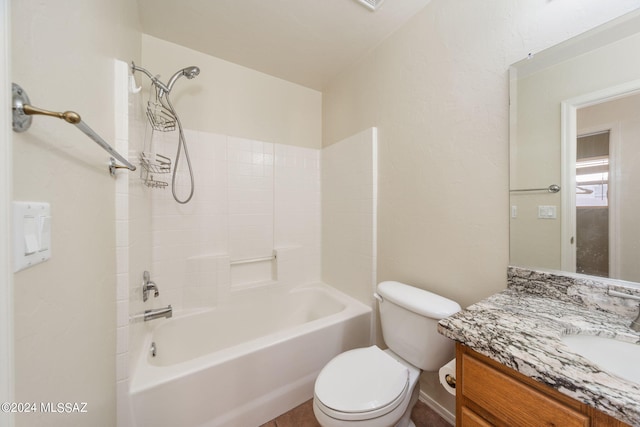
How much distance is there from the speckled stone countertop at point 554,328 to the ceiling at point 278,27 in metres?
1.61

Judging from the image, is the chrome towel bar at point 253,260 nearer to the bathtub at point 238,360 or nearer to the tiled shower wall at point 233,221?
the tiled shower wall at point 233,221

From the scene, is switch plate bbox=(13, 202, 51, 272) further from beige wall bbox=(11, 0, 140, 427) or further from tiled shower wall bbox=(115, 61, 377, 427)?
tiled shower wall bbox=(115, 61, 377, 427)

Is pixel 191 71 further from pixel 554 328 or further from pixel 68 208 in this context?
pixel 554 328

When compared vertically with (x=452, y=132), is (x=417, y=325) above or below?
below

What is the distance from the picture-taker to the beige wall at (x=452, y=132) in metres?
1.00

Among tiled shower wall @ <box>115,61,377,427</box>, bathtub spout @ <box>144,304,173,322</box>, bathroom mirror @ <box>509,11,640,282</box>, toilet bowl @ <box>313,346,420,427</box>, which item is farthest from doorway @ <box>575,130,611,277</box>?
bathtub spout @ <box>144,304,173,322</box>

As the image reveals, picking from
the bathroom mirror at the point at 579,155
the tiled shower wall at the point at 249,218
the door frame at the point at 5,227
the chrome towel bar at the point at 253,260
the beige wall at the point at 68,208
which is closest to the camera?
the door frame at the point at 5,227

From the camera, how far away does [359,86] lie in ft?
6.04

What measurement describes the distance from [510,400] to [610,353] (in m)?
0.36

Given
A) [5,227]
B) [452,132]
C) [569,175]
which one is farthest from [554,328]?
[5,227]

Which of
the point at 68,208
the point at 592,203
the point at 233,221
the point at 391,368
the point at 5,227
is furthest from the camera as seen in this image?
the point at 233,221

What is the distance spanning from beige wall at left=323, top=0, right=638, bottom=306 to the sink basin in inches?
14.2

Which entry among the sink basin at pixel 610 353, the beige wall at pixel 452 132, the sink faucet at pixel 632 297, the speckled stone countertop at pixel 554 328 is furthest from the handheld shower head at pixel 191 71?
the sink faucet at pixel 632 297

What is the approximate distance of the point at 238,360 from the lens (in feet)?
3.84
